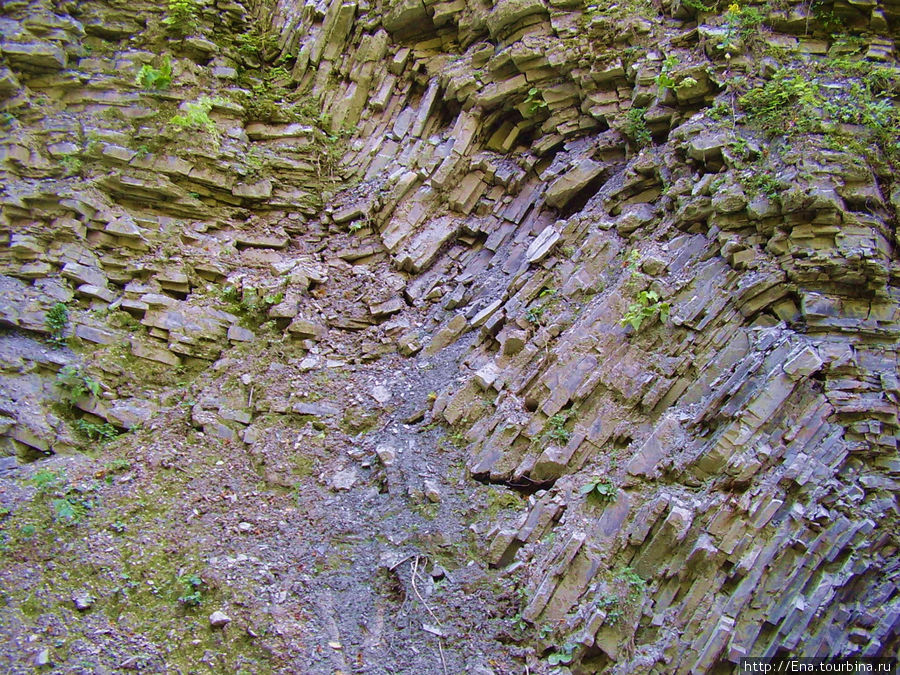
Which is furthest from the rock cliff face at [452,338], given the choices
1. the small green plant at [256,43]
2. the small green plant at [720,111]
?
the small green plant at [256,43]

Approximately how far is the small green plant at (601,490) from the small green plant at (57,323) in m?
6.85

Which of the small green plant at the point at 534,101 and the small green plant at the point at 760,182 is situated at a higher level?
the small green plant at the point at 760,182

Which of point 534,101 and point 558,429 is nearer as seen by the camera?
point 558,429

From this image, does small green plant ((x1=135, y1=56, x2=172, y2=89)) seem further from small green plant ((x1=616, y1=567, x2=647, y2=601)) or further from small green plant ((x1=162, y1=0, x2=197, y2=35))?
small green plant ((x1=616, y1=567, x2=647, y2=601))

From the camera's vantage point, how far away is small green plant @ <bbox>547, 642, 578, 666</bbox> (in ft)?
19.1

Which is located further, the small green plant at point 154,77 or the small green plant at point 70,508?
the small green plant at point 154,77

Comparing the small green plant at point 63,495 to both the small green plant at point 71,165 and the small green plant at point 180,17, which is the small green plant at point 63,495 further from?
the small green plant at point 180,17

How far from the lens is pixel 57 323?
8297 mm

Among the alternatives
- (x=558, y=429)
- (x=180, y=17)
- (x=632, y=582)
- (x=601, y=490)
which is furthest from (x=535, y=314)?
(x=180, y=17)

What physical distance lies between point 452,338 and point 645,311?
272 cm

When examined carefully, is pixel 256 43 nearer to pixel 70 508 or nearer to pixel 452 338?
pixel 452 338

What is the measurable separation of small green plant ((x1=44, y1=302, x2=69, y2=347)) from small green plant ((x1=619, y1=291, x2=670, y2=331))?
23.4 ft

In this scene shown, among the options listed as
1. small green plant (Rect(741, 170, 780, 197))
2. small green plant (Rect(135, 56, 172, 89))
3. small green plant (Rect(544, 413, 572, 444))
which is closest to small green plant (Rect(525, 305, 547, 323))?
small green plant (Rect(544, 413, 572, 444))

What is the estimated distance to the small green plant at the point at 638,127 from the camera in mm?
8781
